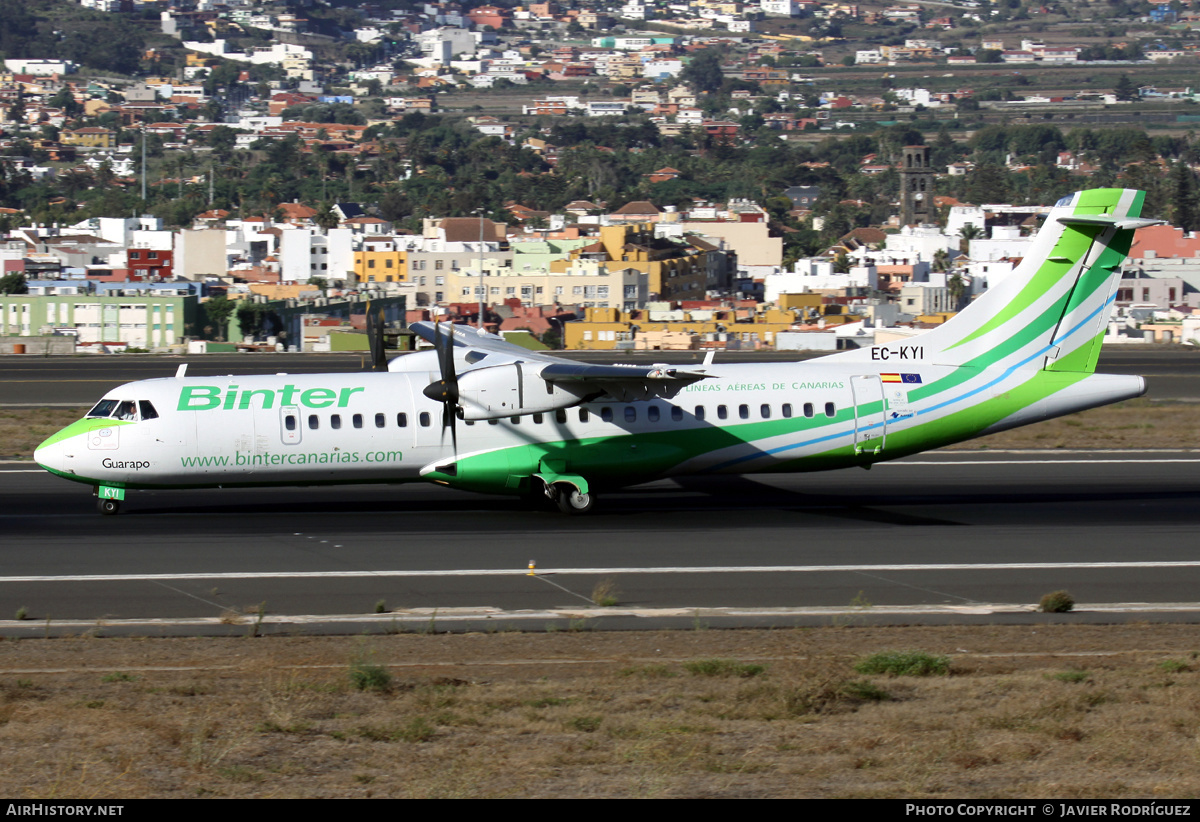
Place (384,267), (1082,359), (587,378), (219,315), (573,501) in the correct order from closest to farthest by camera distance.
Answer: (587,378) → (573,501) → (1082,359) → (219,315) → (384,267)

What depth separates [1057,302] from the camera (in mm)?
27578

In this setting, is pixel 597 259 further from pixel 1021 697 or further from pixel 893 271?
pixel 1021 697

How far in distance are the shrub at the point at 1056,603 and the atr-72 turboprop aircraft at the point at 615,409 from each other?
782 centimetres

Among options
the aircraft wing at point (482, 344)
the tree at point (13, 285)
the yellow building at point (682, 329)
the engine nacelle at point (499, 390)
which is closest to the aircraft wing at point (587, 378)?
the engine nacelle at point (499, 390)

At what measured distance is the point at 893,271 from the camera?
5576 inches

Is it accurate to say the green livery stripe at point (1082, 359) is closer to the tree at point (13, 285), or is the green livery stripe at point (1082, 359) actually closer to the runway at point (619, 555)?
the runway at point (619, 555)

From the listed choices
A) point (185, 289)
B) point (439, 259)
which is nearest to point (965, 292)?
point (439, 259)

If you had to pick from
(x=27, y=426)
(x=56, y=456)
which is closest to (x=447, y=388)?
(x=56, y=456)

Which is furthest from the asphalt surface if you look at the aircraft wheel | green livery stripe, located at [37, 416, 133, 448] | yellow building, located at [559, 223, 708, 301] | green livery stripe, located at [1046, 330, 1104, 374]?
yellow building, located at [559, 223, 708, 301]

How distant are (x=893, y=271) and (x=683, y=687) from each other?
431 ft

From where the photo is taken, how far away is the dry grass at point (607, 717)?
1187 cm

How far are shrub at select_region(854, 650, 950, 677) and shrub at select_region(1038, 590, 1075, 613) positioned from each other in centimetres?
352

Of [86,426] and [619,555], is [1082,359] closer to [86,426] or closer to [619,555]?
[619,555]

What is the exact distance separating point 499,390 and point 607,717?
37.3ft
